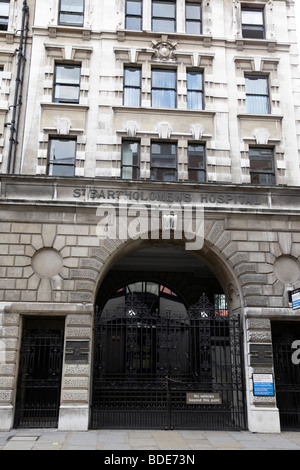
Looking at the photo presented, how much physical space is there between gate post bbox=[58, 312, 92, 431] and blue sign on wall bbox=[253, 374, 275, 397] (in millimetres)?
5490

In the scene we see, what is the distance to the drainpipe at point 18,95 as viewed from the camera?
1570 centimetres

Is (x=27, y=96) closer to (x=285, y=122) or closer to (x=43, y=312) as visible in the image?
(x=43, y=312)

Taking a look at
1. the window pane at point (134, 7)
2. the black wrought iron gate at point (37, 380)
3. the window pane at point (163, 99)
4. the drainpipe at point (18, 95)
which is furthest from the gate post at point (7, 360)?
the window pane at point (134, 7)

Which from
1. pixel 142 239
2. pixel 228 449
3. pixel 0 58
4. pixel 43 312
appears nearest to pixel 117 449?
pixel 228 449

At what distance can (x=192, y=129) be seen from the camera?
16.8 meters

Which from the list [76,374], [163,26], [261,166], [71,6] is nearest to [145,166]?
[261,166]

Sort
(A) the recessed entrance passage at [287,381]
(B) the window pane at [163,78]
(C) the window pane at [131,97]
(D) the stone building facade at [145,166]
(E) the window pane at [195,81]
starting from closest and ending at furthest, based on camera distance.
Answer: (D) the stone building facade at [145,166] < (A) the recessed entrance passage at [287,381] < (C) the window pane at [131,97] < (B) the window pane at [163,78] < (E) the window pane at [195,81]

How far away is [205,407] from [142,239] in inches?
247

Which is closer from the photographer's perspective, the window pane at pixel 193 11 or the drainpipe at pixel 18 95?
Answer: the drainpipe at pixel 18 95

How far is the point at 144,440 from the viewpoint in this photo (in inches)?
456

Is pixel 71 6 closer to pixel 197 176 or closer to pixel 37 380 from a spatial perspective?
pixel 197 176

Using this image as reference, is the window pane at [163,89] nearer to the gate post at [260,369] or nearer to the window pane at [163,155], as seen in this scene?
the window pane at [163,155]

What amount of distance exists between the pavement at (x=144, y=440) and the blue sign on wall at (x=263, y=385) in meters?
1.22

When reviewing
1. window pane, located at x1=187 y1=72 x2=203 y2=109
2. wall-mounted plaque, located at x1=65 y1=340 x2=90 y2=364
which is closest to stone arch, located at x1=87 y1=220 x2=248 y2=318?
wall-mounted plaque, located at x1=65 y1=340 x2=90 y2=364
